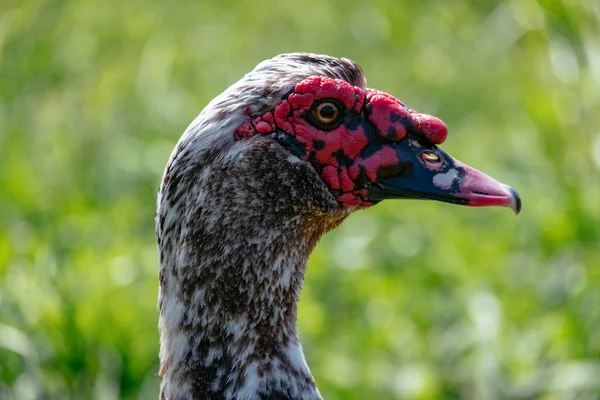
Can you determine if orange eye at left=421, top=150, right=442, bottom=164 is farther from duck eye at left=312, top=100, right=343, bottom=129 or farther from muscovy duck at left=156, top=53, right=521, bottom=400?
duck eye at left=312, top=100, right=343, bottom=129

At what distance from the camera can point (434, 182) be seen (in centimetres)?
254

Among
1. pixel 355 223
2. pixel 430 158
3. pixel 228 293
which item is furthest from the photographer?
pixel 355 223

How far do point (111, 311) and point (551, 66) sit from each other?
138 inches

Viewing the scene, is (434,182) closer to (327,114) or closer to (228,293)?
(327,114)

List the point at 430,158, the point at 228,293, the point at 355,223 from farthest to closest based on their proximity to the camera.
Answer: the point at 355,223, the point at 430,158, the point at 228,293

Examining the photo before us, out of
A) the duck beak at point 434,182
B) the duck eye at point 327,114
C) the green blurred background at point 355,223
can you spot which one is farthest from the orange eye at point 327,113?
the green blurred background at point 355,223

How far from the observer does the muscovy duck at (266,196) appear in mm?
2432

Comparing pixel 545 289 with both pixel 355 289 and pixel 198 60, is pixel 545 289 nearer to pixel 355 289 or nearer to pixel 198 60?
pixel 355 289

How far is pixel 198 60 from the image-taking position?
6887 mm

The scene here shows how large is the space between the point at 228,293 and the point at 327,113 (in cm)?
48

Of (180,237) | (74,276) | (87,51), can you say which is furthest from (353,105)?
(87,51)

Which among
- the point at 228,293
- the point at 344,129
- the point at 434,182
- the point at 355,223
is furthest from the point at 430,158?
the point at 355,223

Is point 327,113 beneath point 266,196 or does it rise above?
above

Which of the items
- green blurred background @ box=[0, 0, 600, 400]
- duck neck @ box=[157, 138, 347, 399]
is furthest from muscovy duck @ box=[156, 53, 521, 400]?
green blurred background @ box=[0, 0, 600, 400]
